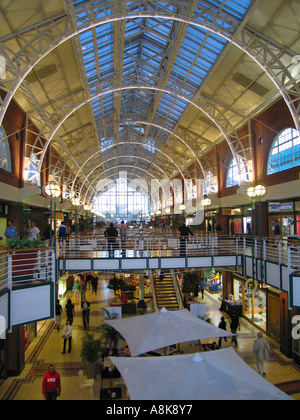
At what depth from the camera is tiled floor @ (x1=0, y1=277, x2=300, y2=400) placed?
10680mm

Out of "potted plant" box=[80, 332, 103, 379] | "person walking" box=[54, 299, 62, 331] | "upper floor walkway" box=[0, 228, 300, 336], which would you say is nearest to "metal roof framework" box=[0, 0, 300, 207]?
"upper floor walkway" box=[0, 228, 300, 336]

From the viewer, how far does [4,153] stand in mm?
17922

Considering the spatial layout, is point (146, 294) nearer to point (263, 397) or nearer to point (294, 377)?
point (294, 377)

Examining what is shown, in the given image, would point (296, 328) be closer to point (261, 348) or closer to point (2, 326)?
point (261, 348)

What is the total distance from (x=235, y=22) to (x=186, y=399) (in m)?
15.1

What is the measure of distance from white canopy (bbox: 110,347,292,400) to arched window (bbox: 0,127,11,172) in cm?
1462

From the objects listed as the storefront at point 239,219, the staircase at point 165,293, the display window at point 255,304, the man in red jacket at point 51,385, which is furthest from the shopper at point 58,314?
the storefront at point 239,219

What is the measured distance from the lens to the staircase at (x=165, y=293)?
67.4ft

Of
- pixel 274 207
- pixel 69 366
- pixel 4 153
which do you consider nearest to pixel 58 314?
pixel 69 366

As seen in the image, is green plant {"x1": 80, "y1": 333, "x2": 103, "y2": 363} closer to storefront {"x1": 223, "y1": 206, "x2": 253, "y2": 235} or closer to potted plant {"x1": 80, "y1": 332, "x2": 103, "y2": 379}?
potted plant {"x1": 80, "y1": 332, "x2": 103, "y2": 379}

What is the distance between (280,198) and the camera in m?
17.8

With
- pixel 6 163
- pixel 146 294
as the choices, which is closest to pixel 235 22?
pixel 6 163

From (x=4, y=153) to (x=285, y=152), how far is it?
16624mm

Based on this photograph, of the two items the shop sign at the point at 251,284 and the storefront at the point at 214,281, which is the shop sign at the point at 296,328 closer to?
the shop sign at the point at 251,284
